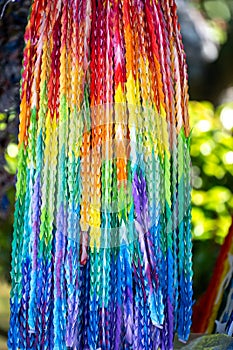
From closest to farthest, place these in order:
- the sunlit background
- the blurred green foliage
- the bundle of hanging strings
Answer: the bundle of hanging strings
the sunlit background
the blurred green foliage

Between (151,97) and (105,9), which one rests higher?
(105,9)

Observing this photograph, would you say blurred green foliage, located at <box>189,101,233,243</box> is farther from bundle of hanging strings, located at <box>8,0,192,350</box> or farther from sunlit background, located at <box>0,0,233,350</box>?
bundle of hanging strings, located at <box>8,0,192,350</box>

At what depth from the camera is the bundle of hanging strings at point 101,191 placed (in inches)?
41.4

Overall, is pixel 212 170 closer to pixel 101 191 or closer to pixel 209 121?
pixel 209 121

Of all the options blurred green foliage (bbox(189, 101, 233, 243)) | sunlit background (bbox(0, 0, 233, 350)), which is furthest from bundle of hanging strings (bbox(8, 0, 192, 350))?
blurred green foliage (bbox(189, 101, 233, 243))

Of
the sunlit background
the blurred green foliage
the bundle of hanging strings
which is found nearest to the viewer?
the bundle of hanging strings

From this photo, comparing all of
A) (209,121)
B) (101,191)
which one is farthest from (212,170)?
(101,191)

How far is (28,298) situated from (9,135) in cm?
70

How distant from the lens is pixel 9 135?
1653 mm

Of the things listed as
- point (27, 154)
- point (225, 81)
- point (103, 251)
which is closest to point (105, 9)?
point (27, 154)

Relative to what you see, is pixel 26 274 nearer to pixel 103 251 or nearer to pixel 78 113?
pixel 103 251

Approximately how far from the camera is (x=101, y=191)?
3.48ft

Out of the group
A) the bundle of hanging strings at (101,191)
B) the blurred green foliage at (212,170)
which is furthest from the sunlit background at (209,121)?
the bundle of hanging strings at (101,191)

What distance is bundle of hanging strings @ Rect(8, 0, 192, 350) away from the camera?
105cm
